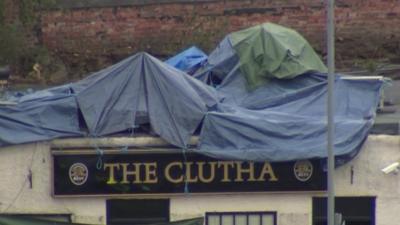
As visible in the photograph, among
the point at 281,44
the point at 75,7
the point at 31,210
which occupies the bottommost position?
the point at 31,210

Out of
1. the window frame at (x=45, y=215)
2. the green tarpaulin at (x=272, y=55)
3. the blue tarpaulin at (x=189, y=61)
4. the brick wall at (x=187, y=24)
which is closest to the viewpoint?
the window frame at (x=45, y=215)

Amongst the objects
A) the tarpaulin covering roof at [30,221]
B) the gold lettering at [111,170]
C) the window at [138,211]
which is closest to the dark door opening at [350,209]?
the tarpaulin covering roof at [30,221]

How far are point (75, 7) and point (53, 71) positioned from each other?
1.59 m

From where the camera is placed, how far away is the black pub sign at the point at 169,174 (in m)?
18.9

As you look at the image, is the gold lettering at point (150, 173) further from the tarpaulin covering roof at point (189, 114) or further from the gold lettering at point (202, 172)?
the gold lettering at point (202, 172)

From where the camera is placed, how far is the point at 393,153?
18.9 m

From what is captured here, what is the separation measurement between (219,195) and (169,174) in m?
0.82

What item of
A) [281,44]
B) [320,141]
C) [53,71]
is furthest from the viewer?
[53,71]

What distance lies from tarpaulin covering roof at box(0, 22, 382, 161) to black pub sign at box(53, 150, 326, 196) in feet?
0.81

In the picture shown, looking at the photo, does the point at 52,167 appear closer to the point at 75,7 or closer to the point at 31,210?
the point at 31,210

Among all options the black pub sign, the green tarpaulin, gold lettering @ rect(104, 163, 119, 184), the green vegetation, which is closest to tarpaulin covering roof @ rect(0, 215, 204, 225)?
the black pub sign

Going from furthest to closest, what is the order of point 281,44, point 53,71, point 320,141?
1. point 53,71
2. point 281,44
3. point 320,141

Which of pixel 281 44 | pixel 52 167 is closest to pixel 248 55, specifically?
pixel 281 44

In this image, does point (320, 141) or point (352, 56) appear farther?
point (352, 56)
